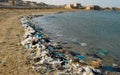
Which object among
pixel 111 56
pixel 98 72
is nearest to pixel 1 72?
pixel 98 72

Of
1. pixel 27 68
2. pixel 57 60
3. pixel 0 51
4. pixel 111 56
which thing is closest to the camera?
pixel 27 68

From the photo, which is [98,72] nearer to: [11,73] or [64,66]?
[64,66]

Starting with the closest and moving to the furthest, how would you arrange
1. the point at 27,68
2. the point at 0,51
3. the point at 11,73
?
1. the point at 11,73
2. the point at 27,68
3. the point at 0,51

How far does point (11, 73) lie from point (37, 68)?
1.62 m

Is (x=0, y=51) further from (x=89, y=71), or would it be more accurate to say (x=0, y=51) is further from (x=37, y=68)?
(x=89, y=71)

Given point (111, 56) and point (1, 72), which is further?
point (111, 56)

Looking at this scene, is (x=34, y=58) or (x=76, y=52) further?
(x=76, y=52)

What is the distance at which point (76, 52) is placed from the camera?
2130 cm

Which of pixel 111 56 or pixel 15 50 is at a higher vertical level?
pixel 15 50

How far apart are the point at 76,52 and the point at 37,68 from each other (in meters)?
7.49

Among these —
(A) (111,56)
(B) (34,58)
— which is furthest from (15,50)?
(A) (111,56)

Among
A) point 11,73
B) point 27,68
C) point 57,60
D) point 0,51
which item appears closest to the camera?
point 11,73

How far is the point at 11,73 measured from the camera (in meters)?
13.3

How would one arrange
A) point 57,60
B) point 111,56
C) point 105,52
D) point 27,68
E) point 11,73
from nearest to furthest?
point 11,73 < point 27,68 < point 57,60 < point 111,56 < point 105,52
